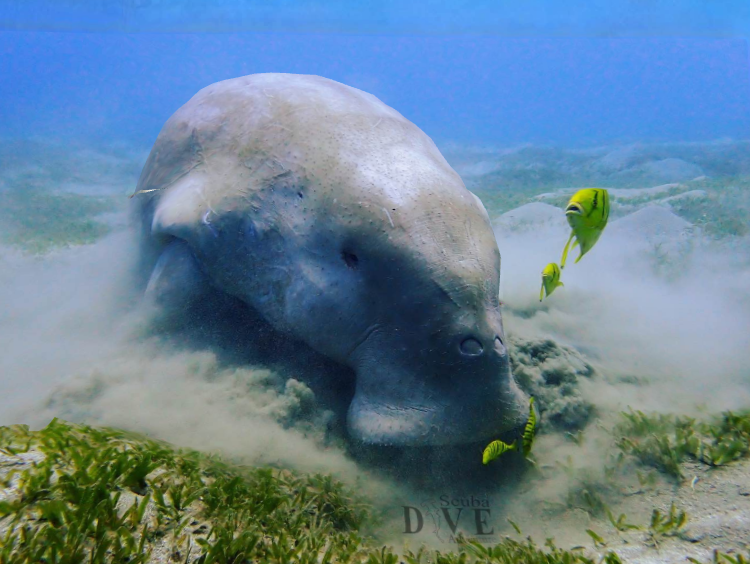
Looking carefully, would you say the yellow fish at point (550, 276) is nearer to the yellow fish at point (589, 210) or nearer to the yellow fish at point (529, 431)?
the yellow fish at point (589, 210)

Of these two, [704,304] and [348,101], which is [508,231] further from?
[348,101]

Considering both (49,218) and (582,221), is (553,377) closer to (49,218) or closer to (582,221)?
(582,221)

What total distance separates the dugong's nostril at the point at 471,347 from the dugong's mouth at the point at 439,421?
1.06 ft

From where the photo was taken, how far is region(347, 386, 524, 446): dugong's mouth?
2.56 metres

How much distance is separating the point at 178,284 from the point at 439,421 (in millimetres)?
Result: 2381

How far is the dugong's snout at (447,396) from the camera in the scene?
2.51 metres

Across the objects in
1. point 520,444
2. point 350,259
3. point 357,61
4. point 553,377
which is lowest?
point 520,444

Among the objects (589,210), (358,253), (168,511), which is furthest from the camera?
(589,210)

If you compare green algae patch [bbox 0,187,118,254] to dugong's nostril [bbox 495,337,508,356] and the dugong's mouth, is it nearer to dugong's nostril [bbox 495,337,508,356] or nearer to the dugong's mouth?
the dugong's mouth

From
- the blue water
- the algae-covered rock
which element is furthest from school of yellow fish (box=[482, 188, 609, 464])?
the blue water

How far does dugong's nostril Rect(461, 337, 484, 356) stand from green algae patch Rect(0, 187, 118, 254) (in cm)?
902

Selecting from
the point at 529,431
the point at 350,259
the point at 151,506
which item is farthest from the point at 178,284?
the point at 529,431

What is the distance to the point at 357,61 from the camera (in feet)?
633

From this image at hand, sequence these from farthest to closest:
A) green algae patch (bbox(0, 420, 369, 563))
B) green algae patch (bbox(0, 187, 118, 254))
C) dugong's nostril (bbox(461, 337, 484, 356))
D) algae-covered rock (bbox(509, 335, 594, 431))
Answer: green algae patch (bbox(0, 187, 118, 254)) < algae-covered rock (bbox(509, 335, 594, 431)) < dugong's nostril (bbox(461, 337, 484, 356)) < green algae patch (bbox(0, 420, 369, 563))
